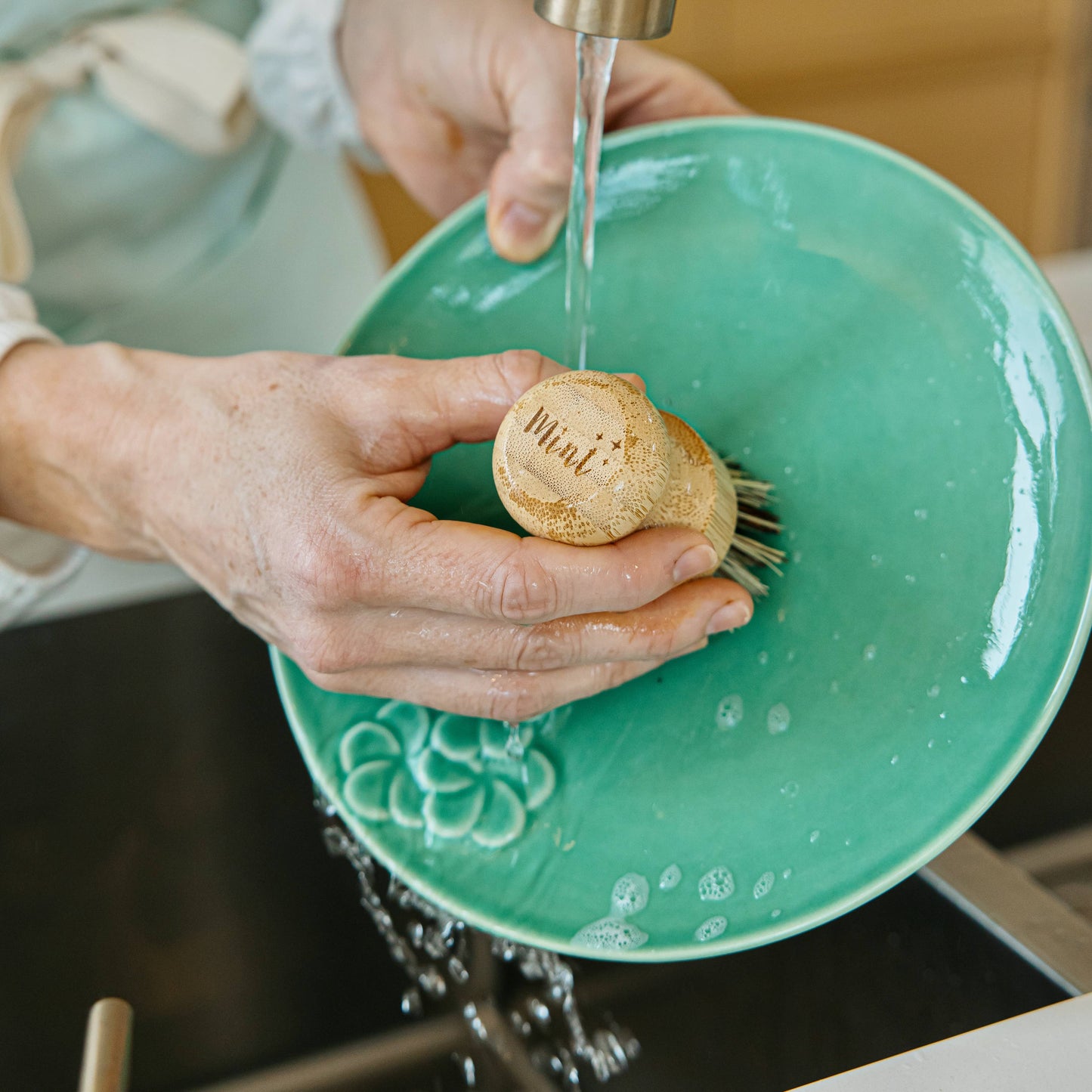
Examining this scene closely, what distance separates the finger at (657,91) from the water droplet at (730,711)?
0.34 metres

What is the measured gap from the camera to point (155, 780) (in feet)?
2.27

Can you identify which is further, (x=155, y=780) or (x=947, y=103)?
(x=947, y=103)

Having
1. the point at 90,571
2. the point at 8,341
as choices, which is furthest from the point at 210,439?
the point at 90,571

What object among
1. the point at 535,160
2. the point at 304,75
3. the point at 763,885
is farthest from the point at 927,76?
the point at 763,885

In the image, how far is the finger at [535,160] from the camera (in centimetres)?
51

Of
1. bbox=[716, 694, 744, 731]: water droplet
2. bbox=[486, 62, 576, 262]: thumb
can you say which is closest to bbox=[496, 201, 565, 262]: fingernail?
bbox=[486, 62, 576, 262]: thumb

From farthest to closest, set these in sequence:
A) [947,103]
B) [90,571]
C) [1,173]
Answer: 1. [947,103]
2. [90,571]
3. [1,173]

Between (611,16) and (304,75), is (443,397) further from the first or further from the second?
(304,75)

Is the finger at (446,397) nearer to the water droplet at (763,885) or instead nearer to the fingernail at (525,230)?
the fingernail at (525,230)

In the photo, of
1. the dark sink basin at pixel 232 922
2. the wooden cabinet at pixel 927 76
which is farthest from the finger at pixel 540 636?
the wooden cabinet at pixel 927 76

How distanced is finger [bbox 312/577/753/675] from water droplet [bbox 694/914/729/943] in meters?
0.11

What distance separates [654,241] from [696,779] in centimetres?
27

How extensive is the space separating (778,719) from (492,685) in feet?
0.42

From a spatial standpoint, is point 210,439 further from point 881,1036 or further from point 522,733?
point 881,1036
